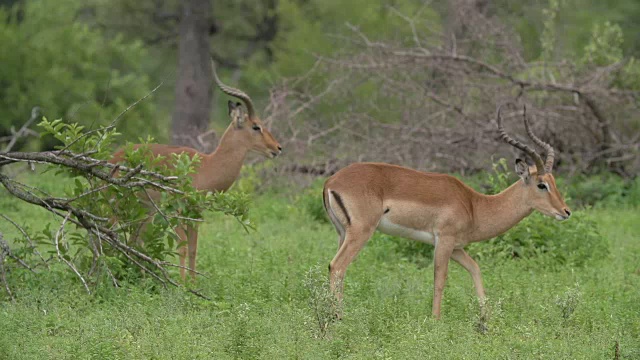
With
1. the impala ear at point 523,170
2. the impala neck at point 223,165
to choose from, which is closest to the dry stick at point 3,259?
the impala neck at point 223,165

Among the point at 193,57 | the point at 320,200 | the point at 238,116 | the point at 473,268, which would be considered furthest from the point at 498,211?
the point at 193,57

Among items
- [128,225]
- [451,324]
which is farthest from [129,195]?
[451,324]

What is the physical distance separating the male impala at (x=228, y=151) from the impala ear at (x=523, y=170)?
2377 mm

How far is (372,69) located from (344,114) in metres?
0.68

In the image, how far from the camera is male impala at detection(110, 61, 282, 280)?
28.1 feet

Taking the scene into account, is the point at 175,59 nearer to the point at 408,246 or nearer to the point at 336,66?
the point at 336,66

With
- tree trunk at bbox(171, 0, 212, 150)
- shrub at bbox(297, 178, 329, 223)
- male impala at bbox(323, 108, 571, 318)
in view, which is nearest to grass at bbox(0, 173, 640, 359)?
male impala at bbox(323, 108, 571, 318)

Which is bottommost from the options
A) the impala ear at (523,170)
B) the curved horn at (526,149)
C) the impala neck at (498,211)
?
the impala neck at (498,211)

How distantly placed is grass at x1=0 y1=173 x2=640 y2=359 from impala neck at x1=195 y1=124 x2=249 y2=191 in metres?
0.57

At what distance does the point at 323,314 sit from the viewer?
20.2ft

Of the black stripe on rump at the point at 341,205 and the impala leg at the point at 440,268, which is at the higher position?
the black stripe on rump at the point at 341,205

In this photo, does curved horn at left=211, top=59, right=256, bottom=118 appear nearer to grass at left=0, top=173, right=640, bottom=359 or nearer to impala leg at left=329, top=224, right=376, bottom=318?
grass at left=0, top=173, right=640, bottom=359

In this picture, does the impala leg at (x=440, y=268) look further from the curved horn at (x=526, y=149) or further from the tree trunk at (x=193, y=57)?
the tree trunk at (x=193, y=57)

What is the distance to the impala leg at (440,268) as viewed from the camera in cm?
691
